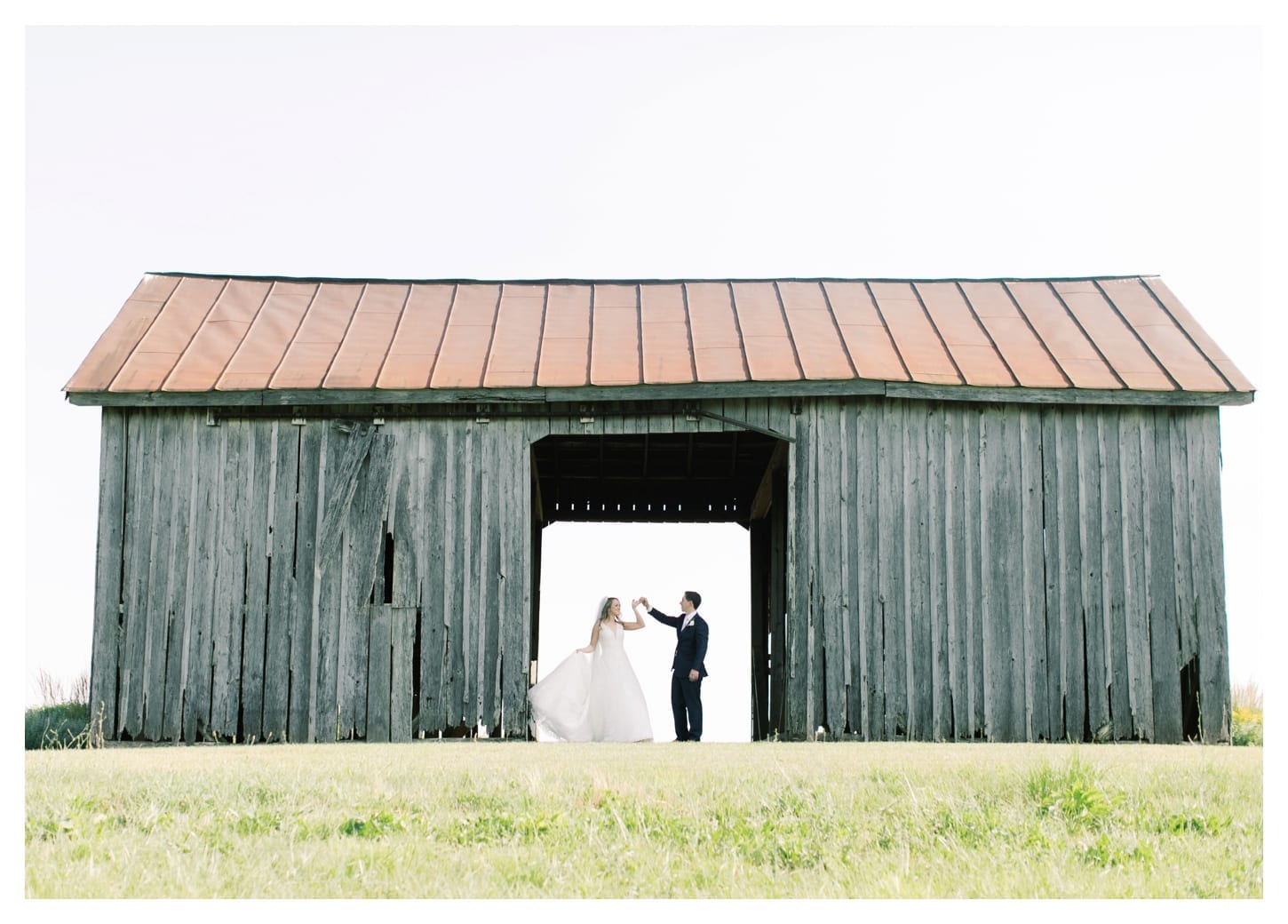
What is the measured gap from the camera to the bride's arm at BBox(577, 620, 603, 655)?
1772 cm

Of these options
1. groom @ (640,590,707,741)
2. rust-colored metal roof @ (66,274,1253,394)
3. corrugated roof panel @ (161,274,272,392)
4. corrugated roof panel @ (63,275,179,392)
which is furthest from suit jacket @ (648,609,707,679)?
corrugated roof panel @ (63,275,179,392)

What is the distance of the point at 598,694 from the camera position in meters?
17.5

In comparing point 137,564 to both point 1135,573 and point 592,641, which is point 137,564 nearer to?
point 592,641

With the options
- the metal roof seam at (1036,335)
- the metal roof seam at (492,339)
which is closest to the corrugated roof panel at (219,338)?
the metal roof seam at (492,339)

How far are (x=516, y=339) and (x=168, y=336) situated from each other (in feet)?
13.0

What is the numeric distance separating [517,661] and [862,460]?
423 centimetres

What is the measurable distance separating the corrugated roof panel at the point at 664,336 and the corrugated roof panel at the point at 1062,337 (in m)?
4.09

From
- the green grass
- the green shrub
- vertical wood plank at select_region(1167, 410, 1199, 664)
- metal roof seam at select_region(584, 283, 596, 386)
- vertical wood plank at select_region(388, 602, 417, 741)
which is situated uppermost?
metal roof seam at select_region(584, 283, 596, 386)

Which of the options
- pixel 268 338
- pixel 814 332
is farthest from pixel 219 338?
pixel 814 332

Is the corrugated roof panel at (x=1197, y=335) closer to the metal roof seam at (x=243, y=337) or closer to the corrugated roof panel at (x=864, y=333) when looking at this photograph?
the corrugated roof panel at (x=864, y=333)

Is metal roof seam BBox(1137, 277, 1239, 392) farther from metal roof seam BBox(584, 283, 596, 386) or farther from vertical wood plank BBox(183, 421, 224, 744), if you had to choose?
vertical wood plank BBox(183, 421, 224, 744)

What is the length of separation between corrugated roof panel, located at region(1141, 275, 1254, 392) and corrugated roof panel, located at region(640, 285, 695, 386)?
226 inches

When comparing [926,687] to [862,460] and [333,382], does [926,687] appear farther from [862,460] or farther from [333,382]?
[333,382]

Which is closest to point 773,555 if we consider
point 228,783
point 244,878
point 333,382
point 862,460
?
point 862,460
